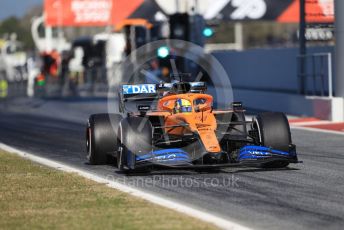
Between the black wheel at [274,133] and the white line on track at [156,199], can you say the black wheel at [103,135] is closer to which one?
the white line on track at [156,199]

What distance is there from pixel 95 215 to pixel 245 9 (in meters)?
→ 45.6

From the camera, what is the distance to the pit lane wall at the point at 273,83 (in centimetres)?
2322

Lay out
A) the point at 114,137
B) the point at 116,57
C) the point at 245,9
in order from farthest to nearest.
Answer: the point at 116,57
the point at 245,9
the point at 114,137

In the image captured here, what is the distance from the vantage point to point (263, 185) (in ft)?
37.1

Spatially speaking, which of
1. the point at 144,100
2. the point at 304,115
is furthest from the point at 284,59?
the point at 144,100

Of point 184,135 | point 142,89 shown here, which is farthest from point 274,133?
point 142,89

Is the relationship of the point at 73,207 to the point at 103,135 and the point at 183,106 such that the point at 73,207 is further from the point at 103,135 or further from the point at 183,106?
the point at 103,135

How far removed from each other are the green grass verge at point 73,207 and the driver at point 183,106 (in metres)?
1.53

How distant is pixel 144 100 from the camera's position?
46.1 ft

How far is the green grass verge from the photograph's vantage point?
8.82m

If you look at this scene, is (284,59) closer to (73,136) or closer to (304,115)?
(304,115)

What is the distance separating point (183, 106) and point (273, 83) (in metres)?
17.3

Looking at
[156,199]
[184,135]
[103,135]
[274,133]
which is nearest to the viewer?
[156,199]

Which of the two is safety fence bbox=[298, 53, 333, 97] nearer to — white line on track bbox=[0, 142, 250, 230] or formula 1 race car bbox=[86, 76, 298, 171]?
white line on track bbox=[0, 142, 250, 230]
